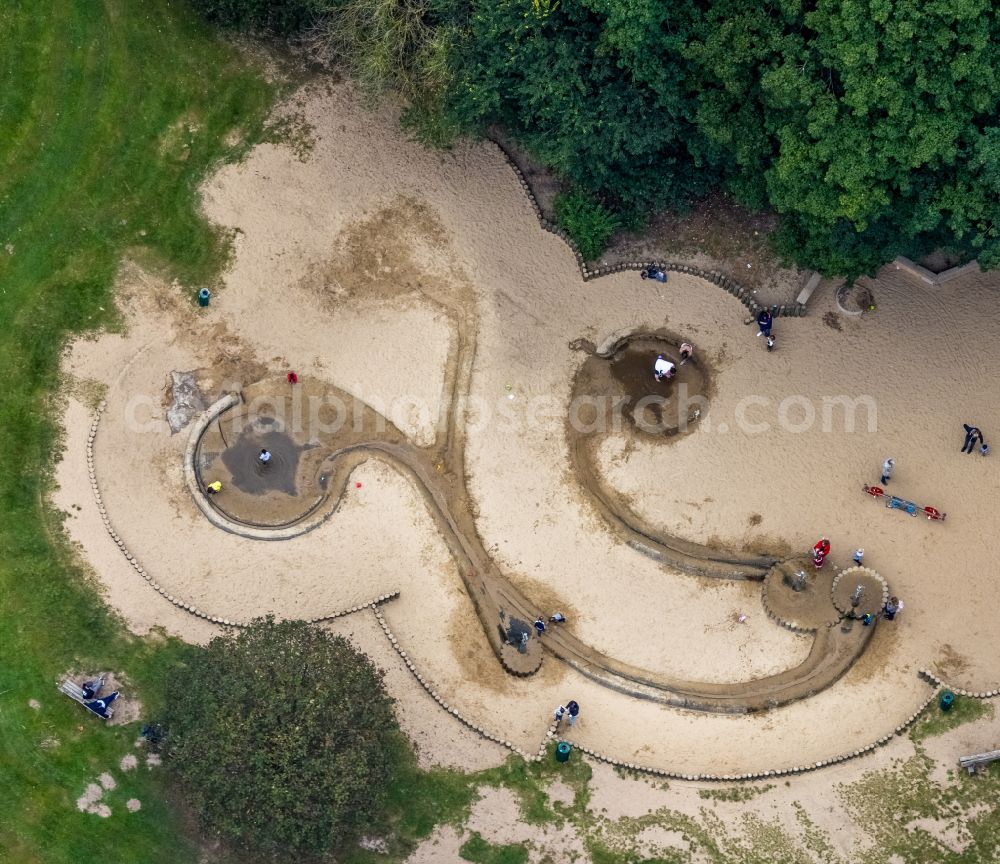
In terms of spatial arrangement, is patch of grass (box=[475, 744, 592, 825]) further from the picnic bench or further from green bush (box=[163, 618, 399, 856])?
the picnic bench

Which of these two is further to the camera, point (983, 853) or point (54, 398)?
point (54, 398)

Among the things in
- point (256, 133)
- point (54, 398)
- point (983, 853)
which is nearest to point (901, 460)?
point (983, 853)

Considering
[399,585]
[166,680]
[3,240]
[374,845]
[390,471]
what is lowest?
[374,845]

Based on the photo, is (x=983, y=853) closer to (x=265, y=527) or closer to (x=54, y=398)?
(x=265, y=527)

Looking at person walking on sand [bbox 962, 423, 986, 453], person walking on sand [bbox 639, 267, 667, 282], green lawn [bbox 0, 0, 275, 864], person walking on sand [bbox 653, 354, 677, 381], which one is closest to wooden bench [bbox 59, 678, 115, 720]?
green lawn [bbox 0, 0, 275, 864]

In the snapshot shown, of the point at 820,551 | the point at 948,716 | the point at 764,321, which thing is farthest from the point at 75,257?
the point at 948,716
